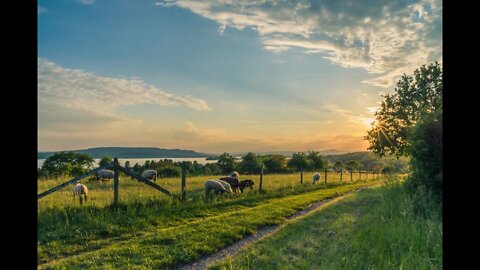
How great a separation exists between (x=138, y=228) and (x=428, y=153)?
7.88 metres

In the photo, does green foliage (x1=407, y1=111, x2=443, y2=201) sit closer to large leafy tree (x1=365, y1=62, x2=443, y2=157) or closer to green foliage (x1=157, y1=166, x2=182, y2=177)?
large leafy tree (x1=365, y1=62, x2=443, y2=157)

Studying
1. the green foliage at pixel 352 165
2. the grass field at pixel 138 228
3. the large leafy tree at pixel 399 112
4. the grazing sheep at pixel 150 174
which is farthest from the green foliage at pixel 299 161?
the grass field at pixel 138 228

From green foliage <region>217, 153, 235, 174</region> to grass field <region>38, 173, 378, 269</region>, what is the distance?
2212 centimetres

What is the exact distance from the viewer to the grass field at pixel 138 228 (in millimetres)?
6844

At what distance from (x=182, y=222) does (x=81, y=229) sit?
292 cm

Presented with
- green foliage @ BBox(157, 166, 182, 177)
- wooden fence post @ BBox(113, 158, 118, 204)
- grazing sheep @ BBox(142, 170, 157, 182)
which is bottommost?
green foliage @ BBox(157, 166, 182, 177)

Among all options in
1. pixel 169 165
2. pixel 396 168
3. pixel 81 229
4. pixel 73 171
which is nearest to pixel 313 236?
pixel 396 168

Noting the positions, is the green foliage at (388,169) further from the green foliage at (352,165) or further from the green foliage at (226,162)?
the green foliage at (352,165)

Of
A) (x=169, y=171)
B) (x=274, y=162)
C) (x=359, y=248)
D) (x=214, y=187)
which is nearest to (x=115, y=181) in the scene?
(x=214, y=187)

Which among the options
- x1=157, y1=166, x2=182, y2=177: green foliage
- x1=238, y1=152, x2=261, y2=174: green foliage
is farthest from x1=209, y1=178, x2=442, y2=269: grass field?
x1=238, y1=152, x2=261, y2=174: green foliage

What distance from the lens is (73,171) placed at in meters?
32.2

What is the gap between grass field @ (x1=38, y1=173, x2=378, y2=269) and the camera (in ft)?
22.5

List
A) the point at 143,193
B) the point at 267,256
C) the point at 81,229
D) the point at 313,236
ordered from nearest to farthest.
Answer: the point at 267,256
the point at 313,236
the point at 81,229
the point at 143,193
